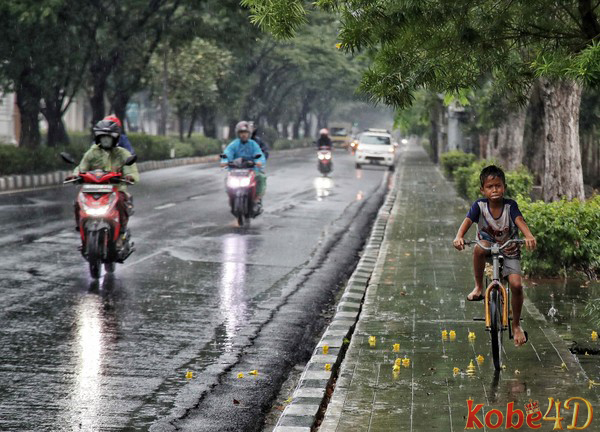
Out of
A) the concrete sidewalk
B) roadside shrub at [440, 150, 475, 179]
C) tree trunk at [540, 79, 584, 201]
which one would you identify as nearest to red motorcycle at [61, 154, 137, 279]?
the concrete sidewalk

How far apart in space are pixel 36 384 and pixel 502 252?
3.66m

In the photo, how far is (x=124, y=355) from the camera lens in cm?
923

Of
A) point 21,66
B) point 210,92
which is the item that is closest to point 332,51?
point 210,92

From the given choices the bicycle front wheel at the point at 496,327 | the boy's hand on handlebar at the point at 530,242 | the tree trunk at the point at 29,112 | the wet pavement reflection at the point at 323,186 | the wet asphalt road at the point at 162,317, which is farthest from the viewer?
the tree trunk at the point at 29,112

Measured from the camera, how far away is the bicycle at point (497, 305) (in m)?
8.15

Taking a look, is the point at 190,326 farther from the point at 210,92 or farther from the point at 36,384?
the point at 210,92

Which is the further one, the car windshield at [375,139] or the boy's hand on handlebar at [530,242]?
the car windshield at [375,139]

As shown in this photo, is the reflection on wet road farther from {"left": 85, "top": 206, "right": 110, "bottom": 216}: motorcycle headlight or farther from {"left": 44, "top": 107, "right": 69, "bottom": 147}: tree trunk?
{"left": 44, "top": 107, "right": 69, "bottom": 147}: tree trunk

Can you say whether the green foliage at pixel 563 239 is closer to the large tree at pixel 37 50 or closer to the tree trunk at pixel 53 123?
the large tree at pixel 37 50

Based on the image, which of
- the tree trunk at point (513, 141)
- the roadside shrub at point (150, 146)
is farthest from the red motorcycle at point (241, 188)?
the roadside shrub at point (150, 146)

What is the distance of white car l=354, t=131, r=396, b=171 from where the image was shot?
51250 millimetres

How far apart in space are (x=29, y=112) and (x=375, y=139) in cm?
1860

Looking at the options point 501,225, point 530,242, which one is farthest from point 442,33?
point 530,242

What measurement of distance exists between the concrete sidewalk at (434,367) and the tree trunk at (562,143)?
409 centimetres
